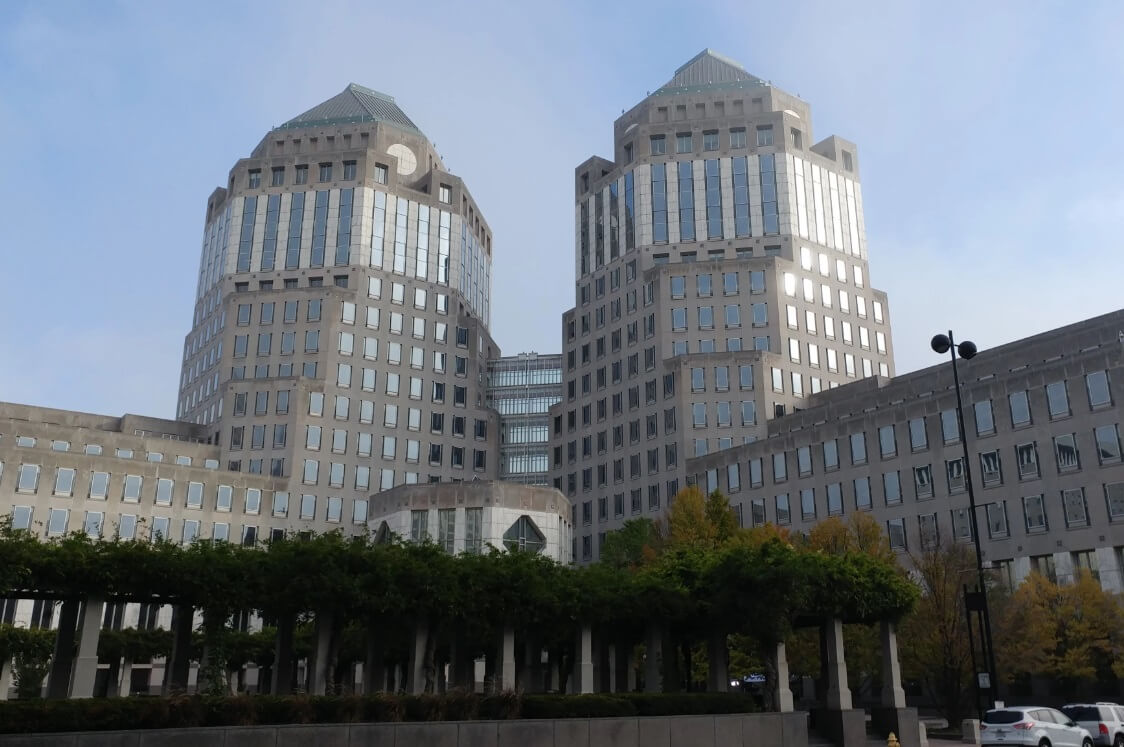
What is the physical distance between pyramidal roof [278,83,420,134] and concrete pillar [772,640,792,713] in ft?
376

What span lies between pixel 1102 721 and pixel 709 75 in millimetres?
117885

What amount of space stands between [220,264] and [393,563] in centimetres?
10557

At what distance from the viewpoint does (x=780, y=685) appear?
38.8 meters

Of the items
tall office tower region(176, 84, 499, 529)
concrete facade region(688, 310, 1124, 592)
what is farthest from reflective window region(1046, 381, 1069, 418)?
tall office tower region(176, 84, 499, 529)

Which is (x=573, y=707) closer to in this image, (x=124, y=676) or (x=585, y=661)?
(x=585, y=661)

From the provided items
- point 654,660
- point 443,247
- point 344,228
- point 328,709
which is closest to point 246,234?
point 344,228

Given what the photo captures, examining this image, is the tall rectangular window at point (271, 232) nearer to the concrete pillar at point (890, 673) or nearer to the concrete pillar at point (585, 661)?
the concrete pillar at point (585, 661)

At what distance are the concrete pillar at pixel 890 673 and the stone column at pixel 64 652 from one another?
1223 inches

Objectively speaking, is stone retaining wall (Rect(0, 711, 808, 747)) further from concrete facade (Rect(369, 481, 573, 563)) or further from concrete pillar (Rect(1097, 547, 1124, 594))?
concrete pillar (Rect(1097, 547, 1124, 594))

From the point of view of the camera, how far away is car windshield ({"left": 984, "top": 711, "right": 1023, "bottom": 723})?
3219 centimetres

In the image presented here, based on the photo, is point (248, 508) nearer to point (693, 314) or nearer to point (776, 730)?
point (693, 314)

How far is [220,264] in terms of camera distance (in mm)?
131125

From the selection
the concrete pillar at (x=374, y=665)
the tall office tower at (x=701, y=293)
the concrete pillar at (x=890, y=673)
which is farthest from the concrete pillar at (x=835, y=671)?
the tall office tower at (x=701, y=293)

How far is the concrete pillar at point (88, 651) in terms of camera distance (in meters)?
30.9
